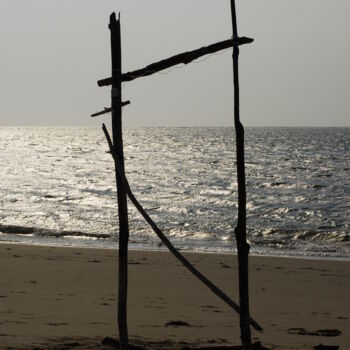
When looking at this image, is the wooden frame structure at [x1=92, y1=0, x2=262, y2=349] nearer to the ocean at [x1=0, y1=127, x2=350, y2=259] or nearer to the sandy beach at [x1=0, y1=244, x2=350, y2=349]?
the sandy beach at [x1=0, y1=244, x2=350, y2=349]

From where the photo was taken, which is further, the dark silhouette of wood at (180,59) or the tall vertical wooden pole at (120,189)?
the tall vertical wooden pole at (120,189)

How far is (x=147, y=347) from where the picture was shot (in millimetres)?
8109

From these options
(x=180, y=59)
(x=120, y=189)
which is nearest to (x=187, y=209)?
(x=120, y=189)

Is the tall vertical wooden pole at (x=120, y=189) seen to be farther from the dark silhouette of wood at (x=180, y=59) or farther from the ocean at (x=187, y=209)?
the ocean at (x=187, y=209)

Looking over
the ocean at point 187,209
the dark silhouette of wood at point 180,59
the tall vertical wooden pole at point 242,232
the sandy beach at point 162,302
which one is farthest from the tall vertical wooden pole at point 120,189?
the ocean at point 187,209

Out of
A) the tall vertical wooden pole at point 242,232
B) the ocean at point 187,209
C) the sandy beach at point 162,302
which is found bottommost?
the ocean at point 187,209

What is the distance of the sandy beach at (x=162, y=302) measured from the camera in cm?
873

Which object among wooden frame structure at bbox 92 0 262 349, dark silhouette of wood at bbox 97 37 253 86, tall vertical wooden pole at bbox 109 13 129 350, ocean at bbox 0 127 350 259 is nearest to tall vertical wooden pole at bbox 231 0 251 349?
wooden frame structure at bbox 92 0 262 349

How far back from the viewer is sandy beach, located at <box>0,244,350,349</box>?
873 centimetres

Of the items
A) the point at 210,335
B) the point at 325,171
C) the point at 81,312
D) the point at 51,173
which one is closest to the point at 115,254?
the point at 81,312

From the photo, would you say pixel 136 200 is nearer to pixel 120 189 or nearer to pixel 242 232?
pixel 120 189

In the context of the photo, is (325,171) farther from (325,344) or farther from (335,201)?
(325,344)

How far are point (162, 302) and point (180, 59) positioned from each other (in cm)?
482

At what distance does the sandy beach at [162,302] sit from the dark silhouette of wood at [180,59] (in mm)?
2843
